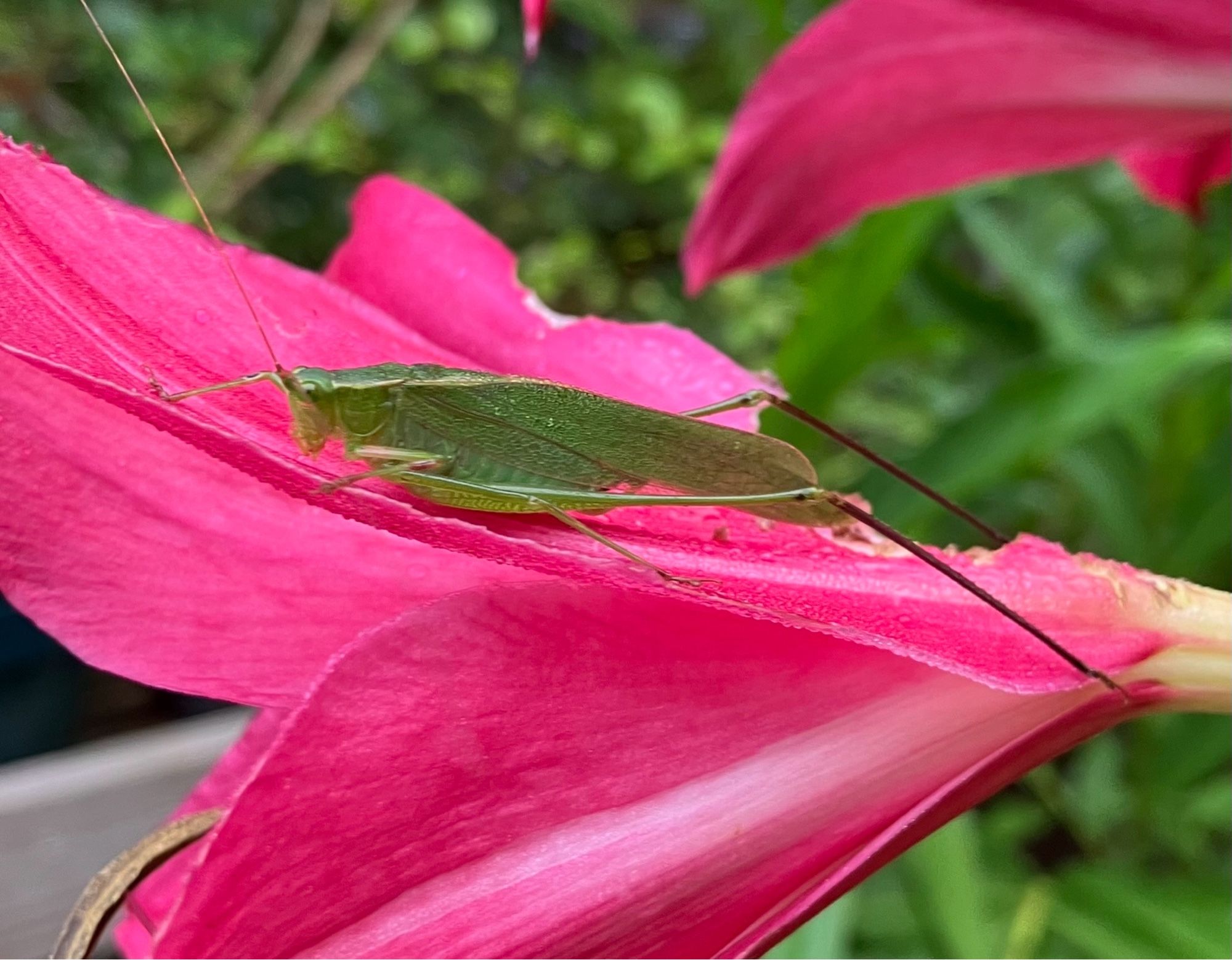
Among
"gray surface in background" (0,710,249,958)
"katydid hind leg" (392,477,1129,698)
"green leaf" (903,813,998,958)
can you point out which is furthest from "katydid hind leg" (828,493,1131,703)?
"gray surface in background" (0,710,249,958)

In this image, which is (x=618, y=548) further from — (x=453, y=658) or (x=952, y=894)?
(x=952, y=894)

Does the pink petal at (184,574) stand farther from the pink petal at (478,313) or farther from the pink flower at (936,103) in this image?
the pink flower at (936,103)

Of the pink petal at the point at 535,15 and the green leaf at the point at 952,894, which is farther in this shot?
the green leaf at the point at 952,894

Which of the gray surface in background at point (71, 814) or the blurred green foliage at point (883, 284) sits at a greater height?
the blurred green foliage at point (883, 284)

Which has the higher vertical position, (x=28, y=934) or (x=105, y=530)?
(x=105, y=530)

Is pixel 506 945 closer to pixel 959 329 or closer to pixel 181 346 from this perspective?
pixel 181 346

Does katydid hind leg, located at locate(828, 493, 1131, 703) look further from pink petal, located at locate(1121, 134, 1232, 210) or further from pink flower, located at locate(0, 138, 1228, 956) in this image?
pink petal, located at locate(1121, 134, 1232, 210)

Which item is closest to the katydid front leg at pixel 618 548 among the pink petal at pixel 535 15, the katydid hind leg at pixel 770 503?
the katydid hind leg at pixel 770 503

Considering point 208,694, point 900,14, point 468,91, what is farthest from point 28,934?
point 468,91
